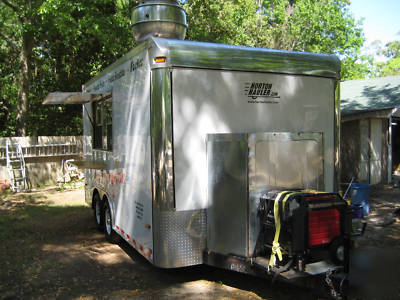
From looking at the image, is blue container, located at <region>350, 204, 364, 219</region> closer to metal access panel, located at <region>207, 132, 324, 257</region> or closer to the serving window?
metal access panel, located at <region>207, 132, 324, 257</region>

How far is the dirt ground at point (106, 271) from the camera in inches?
165

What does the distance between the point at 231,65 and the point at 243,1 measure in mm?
21787

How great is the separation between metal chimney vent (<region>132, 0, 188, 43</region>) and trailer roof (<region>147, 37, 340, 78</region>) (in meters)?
1.36

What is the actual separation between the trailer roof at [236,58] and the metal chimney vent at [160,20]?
2.57 feet

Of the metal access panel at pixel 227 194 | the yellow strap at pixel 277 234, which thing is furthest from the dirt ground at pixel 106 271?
the yellow strap at pixel 277 234

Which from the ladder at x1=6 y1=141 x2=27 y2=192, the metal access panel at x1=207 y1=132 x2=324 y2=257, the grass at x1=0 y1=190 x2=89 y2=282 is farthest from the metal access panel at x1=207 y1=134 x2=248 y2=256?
the ladder at x1=6 y1=141 x2=27 y2=192

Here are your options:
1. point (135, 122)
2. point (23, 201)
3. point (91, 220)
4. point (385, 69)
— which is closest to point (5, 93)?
point (23, 201)

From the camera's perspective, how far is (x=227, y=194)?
4.00 metres

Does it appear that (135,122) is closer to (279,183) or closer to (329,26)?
(279,183)

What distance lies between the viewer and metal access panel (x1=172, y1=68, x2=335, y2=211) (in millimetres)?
4102

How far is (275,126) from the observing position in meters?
4.54

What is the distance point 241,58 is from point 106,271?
338 cm

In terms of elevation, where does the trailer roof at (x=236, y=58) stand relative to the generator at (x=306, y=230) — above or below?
above

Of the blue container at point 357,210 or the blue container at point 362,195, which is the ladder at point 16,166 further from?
the blue container at point 357,210
